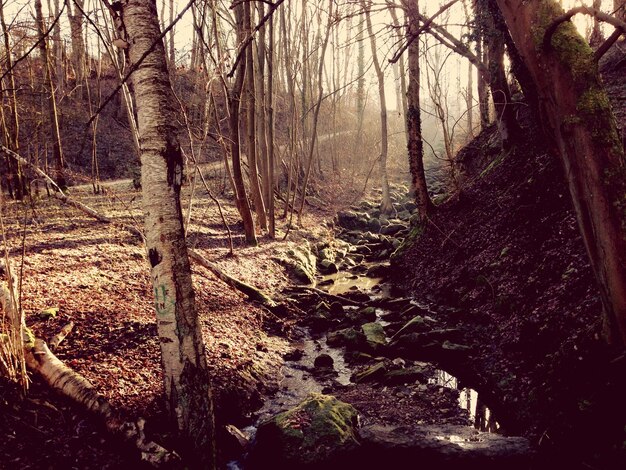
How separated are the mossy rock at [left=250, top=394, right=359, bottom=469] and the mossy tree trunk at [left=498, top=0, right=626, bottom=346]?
112 inches

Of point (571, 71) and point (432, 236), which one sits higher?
point (571, 71)

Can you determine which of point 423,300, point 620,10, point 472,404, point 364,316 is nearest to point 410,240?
point 423,300

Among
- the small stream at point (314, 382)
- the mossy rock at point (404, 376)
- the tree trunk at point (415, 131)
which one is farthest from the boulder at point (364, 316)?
the tree trunk at point (415, 131)

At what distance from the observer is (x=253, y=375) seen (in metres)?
6.03

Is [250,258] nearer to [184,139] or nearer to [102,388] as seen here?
[102,388]

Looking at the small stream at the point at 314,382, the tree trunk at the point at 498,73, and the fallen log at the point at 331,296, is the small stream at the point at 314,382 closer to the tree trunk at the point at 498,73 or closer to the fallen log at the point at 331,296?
the fallen log at the point at 331,296

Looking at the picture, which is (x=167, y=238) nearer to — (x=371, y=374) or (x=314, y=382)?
(x=314, y=382)

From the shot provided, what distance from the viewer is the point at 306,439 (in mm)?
4332

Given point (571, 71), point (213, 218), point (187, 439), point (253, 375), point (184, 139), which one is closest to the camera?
point (571, 71)

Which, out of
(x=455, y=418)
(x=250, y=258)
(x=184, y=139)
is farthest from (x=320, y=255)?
(x=184, y=139)

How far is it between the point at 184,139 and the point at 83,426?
21.0m

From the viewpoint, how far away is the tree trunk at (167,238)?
133 inches

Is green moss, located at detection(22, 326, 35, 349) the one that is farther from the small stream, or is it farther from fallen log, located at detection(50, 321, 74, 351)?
the small stream

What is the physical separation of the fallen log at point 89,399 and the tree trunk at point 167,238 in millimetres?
241
